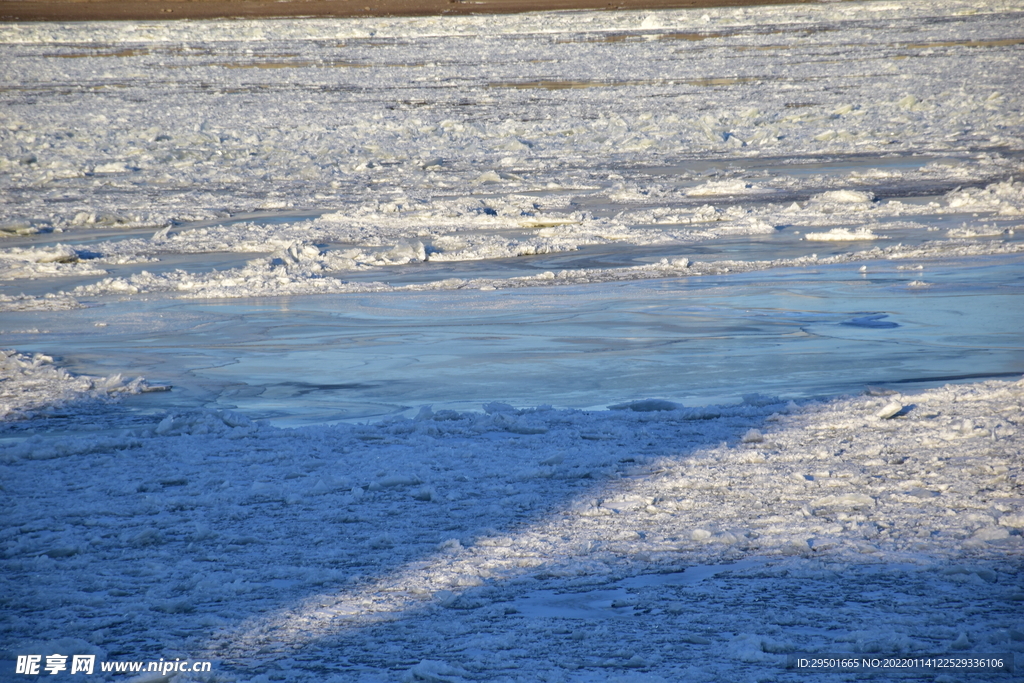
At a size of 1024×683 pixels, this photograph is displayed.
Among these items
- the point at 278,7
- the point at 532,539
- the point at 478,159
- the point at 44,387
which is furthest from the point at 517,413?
the point at 278,7

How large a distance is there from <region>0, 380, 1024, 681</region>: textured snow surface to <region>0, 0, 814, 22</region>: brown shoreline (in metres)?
44.0

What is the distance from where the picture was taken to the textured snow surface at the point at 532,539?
2727 mm

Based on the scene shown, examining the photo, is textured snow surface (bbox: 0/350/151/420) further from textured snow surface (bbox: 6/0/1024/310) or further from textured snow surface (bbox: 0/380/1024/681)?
textured snow surface (bbox: 6/0/1024/310)

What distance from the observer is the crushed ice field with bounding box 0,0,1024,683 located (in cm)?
285

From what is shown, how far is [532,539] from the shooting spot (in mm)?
3381

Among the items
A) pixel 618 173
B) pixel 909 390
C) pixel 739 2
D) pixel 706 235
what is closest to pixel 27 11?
pixel 739 2

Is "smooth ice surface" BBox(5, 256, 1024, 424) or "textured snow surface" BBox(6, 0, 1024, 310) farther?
"textured snow surface" BBox(6, 0, 1024, 310)

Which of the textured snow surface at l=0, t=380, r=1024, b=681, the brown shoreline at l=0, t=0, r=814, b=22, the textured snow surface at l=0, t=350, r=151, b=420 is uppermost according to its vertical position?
the brown shoreline at l=0, t=0, r=814, b=22

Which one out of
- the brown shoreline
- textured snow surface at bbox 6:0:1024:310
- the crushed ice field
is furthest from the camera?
the brown shoreline

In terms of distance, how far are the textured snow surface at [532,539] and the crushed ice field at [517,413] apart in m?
0.01

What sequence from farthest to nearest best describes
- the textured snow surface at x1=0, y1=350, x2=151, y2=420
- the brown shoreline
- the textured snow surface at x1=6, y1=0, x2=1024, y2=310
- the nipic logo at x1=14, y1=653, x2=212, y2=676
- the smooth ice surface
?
the brown shoreline → the textured snow surface at x1=6, y1=0, x2=1024, y2=310 → the smooth ice surface → the textured snow surface at x1=0, y1=350, x2=151, y2=420 → the nipic logo at x1=14, y1=653, x2=212, y2=676

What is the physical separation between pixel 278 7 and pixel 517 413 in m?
50.7

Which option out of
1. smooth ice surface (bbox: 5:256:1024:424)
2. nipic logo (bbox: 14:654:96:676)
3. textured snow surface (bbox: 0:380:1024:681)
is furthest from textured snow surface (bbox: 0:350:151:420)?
nipic logo (bbox: 14:654:96:676)

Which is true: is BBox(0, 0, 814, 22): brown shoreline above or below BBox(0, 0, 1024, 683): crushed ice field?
above
